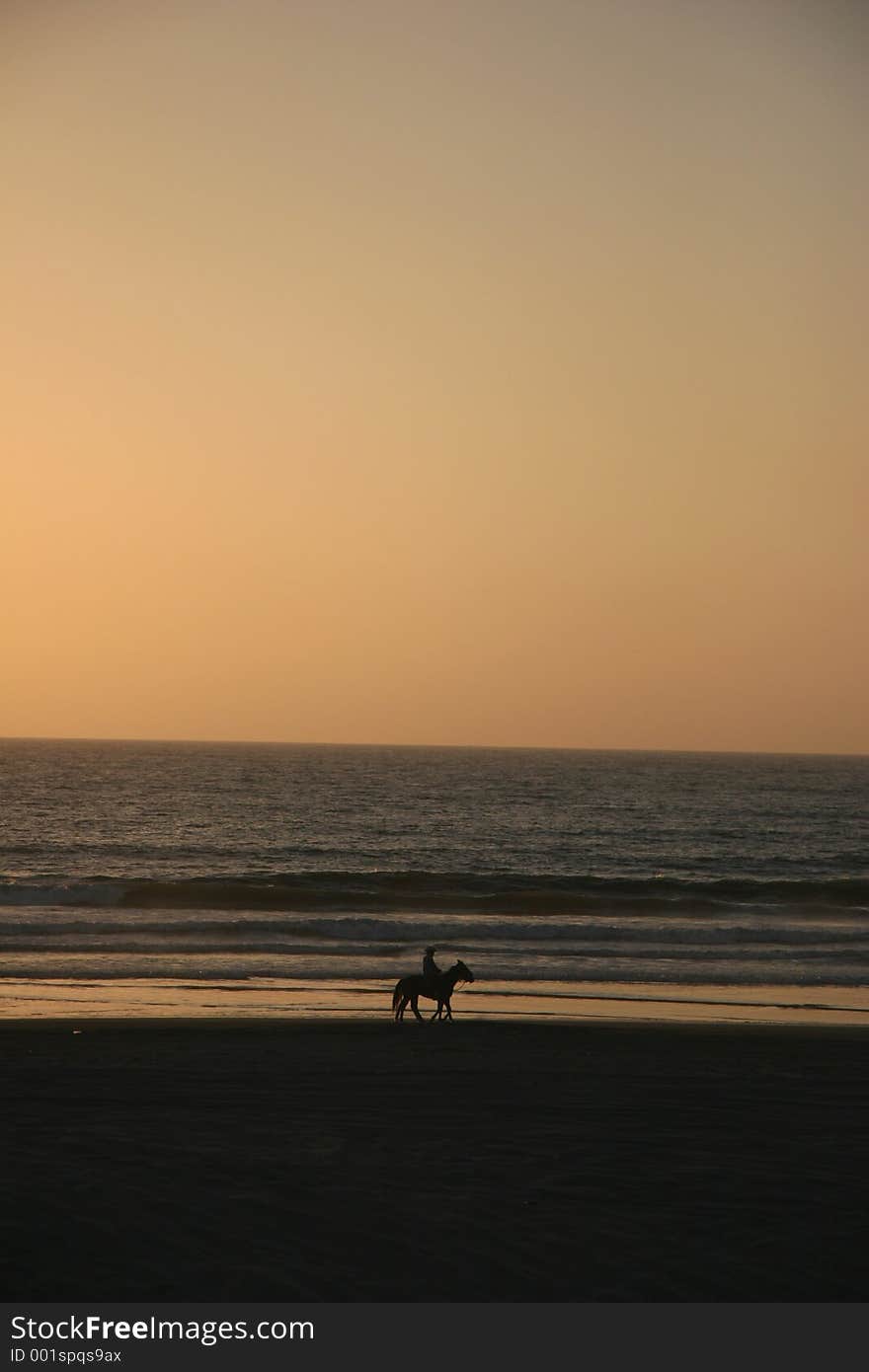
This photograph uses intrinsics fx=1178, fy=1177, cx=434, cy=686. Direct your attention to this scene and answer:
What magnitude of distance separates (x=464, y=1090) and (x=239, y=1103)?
245 cm

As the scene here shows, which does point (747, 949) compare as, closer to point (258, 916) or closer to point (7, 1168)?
point (258, 916)

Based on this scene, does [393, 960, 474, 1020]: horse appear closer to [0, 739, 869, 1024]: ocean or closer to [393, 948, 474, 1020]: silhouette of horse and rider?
[393, 948, 474, 1020]: silhouette of horse and rider

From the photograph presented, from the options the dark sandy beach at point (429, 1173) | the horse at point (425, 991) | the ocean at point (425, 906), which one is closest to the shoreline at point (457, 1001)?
the ocean at point (425, 906)

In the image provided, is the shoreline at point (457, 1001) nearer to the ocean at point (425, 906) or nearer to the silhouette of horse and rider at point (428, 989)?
the ocean at point (425, 906)

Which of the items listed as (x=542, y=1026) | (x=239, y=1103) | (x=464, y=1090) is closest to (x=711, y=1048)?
(x=542, y=1026)

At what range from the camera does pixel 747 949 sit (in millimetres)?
29828

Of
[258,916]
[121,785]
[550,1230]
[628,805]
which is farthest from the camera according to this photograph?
[121,785]

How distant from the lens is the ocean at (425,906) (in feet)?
73.1

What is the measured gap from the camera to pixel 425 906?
37.6m

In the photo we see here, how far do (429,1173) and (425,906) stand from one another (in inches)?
1115

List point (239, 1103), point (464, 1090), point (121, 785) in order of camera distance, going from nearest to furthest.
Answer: point (239, 1103)
point (464, 1090)
point (121, 785)

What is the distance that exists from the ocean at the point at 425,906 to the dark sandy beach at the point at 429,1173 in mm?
5756

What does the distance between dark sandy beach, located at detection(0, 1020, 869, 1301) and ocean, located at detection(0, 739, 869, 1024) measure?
5.76 metres

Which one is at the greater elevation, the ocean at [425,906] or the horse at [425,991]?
the horse at [425,991]
